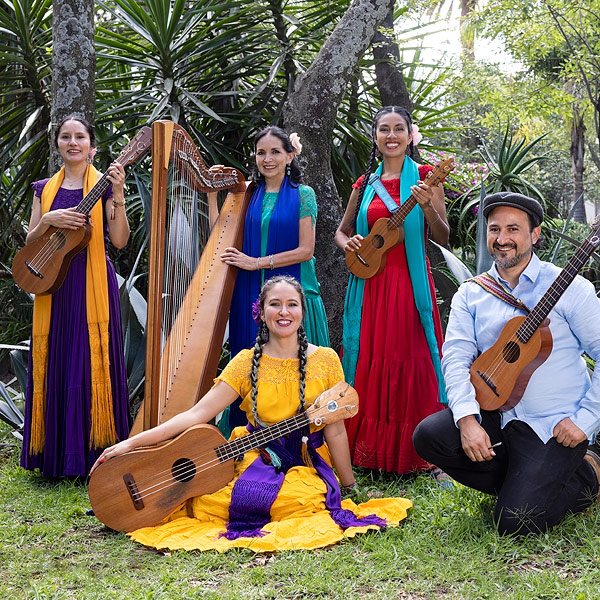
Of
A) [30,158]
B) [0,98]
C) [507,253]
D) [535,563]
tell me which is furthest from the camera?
[0,98]

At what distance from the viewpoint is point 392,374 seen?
3916mm

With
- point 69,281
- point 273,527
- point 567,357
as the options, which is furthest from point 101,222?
point 567,357

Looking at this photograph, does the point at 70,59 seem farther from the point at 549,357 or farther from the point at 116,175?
the point at 549,357

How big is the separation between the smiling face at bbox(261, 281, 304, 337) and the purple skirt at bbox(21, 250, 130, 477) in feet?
3.62

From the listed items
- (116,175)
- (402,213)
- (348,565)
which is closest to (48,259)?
(116,175)

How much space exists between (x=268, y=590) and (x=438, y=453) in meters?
0.93

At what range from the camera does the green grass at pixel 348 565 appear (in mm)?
2652

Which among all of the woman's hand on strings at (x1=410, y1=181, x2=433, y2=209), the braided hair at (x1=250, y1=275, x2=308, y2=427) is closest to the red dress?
the woman's hand on strings at (x1=410, y1=181, x2=433, y2=209)

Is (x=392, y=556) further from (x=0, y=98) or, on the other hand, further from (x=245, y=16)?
(x=0, y=98)

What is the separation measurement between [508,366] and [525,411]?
0.74ft

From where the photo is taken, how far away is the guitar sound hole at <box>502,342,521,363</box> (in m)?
3.04

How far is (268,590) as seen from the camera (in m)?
2.66

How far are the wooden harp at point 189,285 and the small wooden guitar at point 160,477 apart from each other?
0.50 ft

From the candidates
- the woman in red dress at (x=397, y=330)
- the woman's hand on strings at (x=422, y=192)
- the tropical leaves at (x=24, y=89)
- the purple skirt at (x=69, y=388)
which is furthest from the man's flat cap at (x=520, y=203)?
the tropical leaves at (x=24, y=89)
